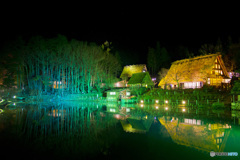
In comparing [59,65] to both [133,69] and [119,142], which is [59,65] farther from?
[119,142]

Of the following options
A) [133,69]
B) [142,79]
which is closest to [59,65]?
[133,69]

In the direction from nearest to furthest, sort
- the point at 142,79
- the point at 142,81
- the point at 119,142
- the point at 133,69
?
the point at 119,142, the point at 142,81, the point at 142,79, the point at 133,69

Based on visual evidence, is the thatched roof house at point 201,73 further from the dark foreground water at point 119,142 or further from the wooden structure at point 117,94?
the dark foreground water at point 119,142

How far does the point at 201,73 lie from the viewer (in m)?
27.1

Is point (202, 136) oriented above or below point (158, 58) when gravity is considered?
below

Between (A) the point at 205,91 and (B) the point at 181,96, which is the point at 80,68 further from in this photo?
(A) the point at 205,91

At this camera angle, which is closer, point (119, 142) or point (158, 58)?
Answer: point (119, 142)

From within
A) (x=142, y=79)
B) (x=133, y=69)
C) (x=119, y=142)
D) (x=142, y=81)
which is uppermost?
(x=133, y=69)

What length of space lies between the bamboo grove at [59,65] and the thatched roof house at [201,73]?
15.3 meters

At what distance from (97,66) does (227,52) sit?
27.8 metres

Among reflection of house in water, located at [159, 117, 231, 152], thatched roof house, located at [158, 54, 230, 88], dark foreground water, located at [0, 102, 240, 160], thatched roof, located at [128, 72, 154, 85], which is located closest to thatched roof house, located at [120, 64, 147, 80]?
thatched roof, located at [128, 72, 154, 85]

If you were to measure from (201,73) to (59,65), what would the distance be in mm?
28053

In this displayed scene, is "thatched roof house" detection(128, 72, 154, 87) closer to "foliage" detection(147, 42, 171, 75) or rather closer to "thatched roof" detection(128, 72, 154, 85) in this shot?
"thatched roof" detection(128, 72, 154, 85)

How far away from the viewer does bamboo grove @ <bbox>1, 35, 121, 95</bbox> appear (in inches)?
1359
